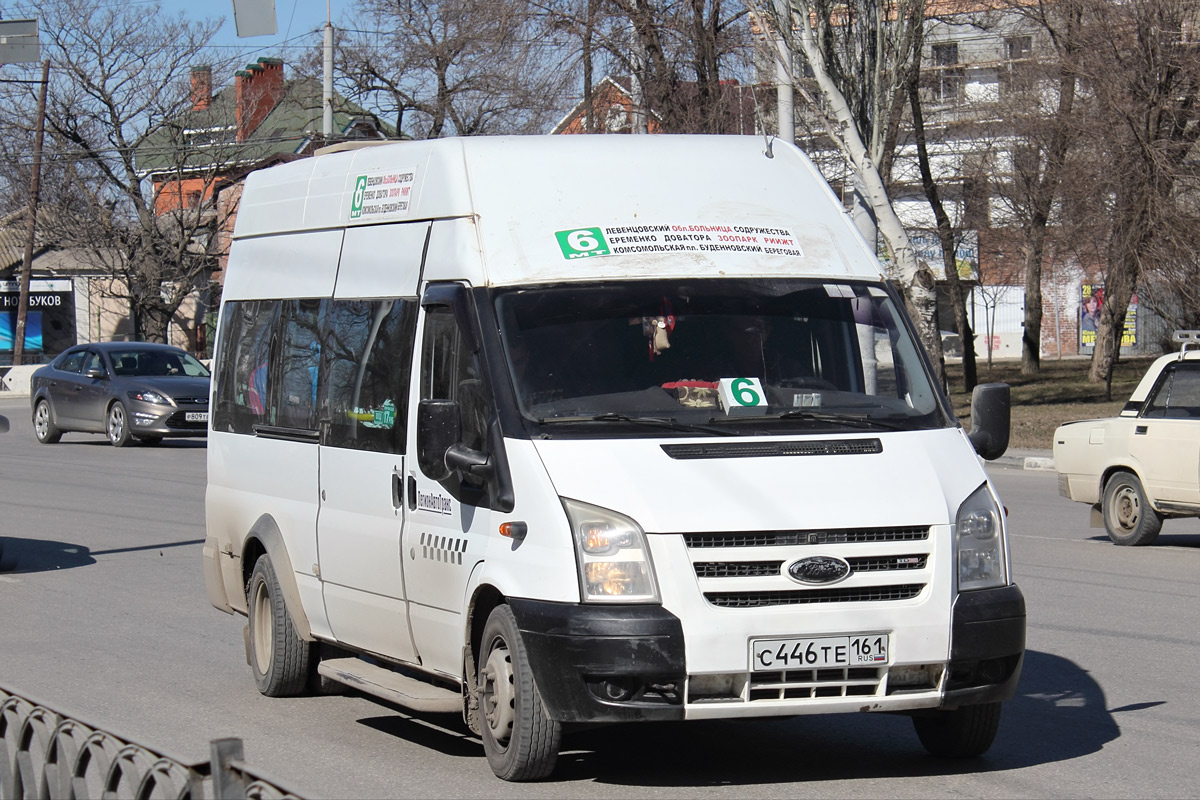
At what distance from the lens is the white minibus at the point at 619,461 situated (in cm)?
548

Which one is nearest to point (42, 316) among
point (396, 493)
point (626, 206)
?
point (396, 493)

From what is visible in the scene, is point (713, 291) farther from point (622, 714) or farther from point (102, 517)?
point (102, 517)

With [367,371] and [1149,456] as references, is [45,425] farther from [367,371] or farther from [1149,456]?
[367,371]

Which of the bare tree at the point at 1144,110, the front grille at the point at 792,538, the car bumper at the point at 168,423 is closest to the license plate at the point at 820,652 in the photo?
the front grille at the point at 792,538

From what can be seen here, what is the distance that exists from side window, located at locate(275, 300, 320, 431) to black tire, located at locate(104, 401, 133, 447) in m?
17.9

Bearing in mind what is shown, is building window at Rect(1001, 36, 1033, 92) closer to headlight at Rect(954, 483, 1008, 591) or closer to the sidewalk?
the sidewalk

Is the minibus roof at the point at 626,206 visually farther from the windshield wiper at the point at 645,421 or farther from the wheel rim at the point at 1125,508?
the wheel rim at the point at 1125,508

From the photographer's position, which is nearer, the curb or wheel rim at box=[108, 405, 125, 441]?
the curb

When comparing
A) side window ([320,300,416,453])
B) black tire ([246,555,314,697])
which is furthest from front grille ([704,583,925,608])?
black tire ([246,555,314,697])

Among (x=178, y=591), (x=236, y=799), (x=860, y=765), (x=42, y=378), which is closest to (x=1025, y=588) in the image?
(x=860, y=765)

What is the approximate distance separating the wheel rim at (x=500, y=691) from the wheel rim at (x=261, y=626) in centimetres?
227

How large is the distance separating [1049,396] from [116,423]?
65.0 feet

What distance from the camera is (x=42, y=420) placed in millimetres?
27000

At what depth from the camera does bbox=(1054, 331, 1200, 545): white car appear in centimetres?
1344
